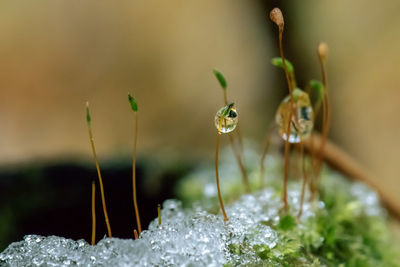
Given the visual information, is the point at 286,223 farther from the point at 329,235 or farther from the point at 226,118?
the point at 226,118

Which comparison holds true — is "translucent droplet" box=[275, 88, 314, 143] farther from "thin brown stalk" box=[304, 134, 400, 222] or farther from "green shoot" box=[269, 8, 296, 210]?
"thin brown stalk" box=[304, 134, 400, 222]

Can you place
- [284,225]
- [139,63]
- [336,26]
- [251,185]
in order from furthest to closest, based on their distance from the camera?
[139,63] → [336,26] → [251,185] → [284,225]

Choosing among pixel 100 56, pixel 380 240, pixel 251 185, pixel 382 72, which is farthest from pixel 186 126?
pixel 380 240

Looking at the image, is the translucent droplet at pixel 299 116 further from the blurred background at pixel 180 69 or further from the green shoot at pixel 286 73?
the blurred background at pixel 180 69

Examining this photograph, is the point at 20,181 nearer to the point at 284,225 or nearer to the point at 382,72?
the point at 284,225

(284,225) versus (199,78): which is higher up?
(199,78)

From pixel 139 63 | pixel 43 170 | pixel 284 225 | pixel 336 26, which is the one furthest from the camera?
pixel 139 63

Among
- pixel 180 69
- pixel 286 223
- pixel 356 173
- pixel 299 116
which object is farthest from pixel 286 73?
pixel 180 69
